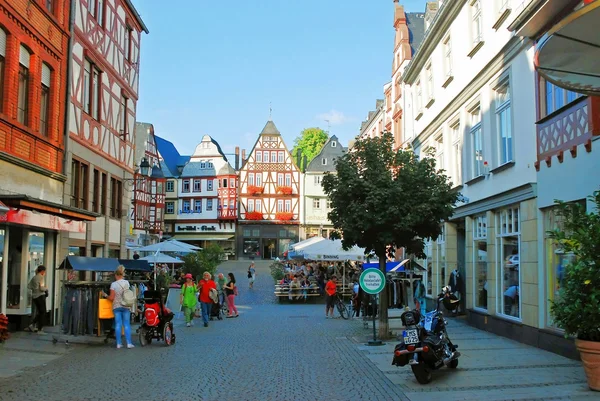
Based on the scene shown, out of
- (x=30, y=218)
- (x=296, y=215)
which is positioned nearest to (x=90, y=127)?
(x=30, y=218)

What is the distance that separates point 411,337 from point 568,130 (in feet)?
17.1

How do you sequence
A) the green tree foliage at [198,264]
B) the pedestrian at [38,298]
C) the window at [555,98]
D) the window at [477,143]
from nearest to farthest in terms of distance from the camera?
the window at [555,98] < the pedestrian at [38,298] < the window at [477,143] < the green tree foliage at [198,264]

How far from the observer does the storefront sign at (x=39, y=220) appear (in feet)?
44.7

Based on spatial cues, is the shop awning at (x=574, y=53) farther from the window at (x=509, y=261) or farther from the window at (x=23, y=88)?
the window at (x=23, y=88)

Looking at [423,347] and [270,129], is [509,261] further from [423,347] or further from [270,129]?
[270,129]

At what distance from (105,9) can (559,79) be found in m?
17.7

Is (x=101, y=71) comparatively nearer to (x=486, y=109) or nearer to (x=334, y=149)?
(x=486, y=109)

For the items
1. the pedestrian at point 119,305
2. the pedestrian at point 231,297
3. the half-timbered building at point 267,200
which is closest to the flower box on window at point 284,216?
the half-timbered building at point 267,200

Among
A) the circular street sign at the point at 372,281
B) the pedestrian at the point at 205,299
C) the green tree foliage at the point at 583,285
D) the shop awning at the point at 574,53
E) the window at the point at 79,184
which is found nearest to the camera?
the shop awning at the point at 574,53

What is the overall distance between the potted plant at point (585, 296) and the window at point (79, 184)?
15085mm

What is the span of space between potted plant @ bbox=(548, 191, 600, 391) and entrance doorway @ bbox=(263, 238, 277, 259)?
62759 mm

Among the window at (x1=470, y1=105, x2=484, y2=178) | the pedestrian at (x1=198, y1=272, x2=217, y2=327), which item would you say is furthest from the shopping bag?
the window at (x1=470, y1=105, x2=484, y2=178)

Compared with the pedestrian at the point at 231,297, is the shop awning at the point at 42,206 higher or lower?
higher

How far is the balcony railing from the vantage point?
11.3 m
